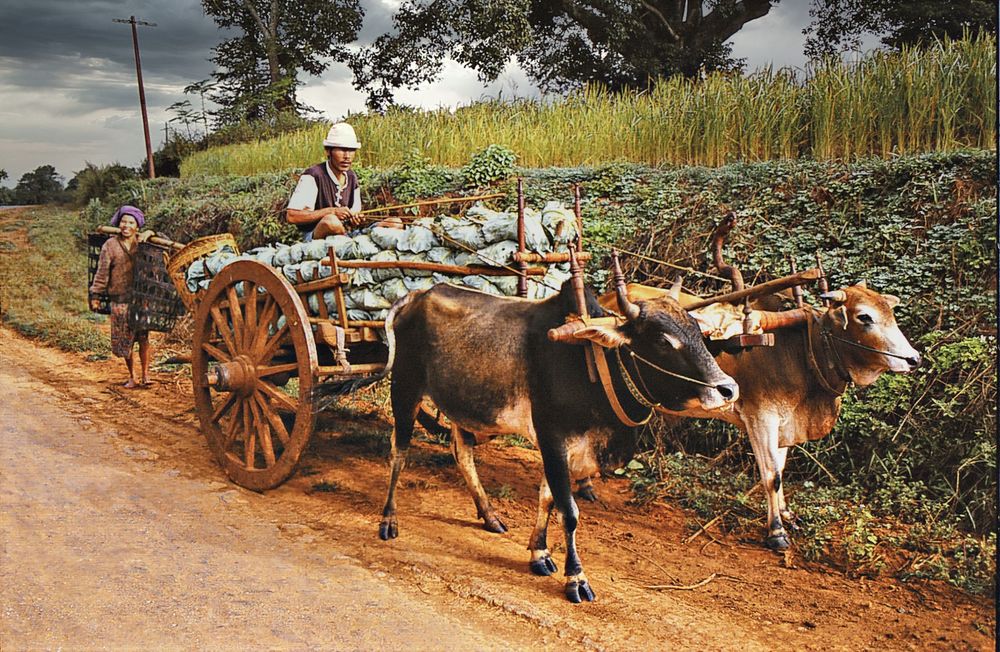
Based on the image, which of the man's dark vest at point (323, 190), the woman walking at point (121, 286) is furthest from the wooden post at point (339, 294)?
the woman walking at point (121, 286)

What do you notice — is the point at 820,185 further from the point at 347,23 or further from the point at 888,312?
the point at 347,23

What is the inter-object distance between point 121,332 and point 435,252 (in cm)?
449

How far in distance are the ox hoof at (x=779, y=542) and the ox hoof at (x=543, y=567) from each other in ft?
3.91

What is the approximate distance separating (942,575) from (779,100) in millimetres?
4810

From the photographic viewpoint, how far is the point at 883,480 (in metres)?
4.77

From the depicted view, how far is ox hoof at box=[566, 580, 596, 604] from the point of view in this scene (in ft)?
11.8

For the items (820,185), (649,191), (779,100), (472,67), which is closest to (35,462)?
(649,191)

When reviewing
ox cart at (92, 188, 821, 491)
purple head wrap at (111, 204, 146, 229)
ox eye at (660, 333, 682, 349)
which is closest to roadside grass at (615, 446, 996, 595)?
ox cart at (92, 188, 821, 491)

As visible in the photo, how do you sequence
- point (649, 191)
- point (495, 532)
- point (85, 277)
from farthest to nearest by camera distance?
point (85, 277) < point (649, 191) < point (495, 532)

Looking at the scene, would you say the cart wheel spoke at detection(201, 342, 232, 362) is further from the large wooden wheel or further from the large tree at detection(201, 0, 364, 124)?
the large tree at detection(201, 0, 364, 124)

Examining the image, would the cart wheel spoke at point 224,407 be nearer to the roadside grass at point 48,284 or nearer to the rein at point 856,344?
the rein at point 856,344

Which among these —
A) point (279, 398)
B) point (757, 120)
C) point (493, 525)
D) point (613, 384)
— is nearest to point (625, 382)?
point (613, 384)

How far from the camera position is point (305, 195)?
5480 mm

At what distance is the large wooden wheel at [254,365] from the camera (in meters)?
4.50
